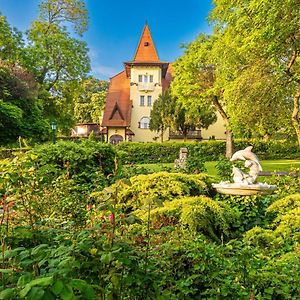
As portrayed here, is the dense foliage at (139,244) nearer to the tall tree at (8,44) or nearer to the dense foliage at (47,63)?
the dense foliage at (47,63)

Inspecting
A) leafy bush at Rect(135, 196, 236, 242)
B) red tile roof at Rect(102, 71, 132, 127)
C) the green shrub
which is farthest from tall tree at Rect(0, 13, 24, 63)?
leafy bush at Rect(135, 196, 236, 242)

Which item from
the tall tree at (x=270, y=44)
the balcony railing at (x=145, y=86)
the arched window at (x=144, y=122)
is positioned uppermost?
the balcony railing at (x=145, y=86)

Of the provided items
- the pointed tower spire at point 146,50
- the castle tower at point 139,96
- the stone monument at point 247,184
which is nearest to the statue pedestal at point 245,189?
the stone monument at point 247,184

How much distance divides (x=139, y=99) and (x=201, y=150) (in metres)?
15.1

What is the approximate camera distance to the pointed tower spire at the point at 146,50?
41.1 metres

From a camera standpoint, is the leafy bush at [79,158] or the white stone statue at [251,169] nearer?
the white stone statue at [251,169]

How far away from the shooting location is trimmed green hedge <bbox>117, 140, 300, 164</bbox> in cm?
2811

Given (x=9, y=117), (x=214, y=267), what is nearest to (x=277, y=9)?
(x=214, y=267)

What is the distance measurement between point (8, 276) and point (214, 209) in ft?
12.9

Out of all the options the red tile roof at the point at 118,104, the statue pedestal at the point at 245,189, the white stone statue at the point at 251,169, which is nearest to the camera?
the statue pedestal at the point at 245,189

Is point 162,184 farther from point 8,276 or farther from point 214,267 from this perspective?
point 8,276

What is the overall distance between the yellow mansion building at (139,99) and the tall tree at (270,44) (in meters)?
24.8

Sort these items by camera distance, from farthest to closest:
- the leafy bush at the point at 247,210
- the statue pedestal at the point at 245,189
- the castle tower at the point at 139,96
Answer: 1. the castle tower at the point at 139,96
2. the statue pedestal at the point at 245,189
3. the leafy bush at the point at 247,210

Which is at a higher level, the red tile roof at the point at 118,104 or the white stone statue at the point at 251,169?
the red tile roof at the point at 118,104
